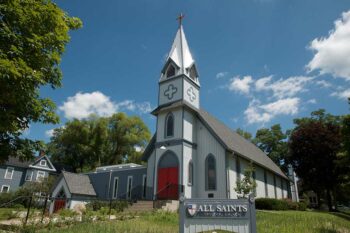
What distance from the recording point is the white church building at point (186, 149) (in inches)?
813

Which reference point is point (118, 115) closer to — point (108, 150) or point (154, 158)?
point (108, 150)

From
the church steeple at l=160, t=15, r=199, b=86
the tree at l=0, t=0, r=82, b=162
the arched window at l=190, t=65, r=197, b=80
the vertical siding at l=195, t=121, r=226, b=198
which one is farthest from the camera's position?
the arched window at l=190, t=65, r=197, b=80

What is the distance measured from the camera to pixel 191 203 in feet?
23.7

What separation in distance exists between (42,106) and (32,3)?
124 inches

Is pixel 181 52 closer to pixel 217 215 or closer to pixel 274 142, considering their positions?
pixel 217 215

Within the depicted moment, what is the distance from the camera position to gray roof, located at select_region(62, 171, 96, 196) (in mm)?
27614

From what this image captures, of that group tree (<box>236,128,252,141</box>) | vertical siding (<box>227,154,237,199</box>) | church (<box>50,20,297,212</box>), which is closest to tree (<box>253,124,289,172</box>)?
tree (<box>236,128,252,141</box>)

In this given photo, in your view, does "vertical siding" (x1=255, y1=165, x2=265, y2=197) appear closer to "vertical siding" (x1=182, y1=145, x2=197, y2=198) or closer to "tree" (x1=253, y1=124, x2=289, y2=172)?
"vertical siding" (x1=182, y1=145, x2=197, y2=198)

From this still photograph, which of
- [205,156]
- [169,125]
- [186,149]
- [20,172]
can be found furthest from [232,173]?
[20,172]

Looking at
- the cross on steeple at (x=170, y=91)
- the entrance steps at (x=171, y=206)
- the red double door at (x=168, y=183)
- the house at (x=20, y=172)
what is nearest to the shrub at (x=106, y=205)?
the entrance steps at (x=171, y=206)

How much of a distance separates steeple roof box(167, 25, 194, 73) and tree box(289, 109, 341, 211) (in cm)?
1753

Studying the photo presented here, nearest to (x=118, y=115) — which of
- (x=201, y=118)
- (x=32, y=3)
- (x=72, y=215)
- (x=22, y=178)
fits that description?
(x=22, y=178)

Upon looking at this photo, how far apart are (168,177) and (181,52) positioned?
37.3ft

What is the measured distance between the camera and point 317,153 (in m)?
31.5
